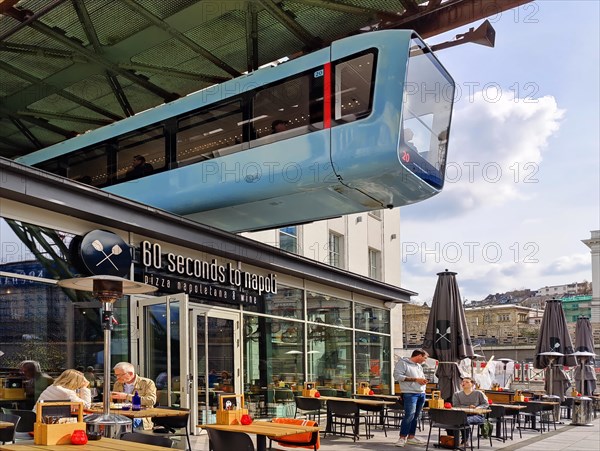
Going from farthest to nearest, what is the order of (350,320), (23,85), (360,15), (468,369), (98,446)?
(468,369), (350,320), (23,85), (360,15), (98,446)

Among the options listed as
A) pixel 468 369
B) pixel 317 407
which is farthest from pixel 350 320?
pixel 317 407

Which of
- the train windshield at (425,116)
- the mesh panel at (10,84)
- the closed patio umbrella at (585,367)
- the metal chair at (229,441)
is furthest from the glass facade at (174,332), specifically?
the mesh panel at (10,84)

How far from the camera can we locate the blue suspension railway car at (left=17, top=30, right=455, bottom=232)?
10125mm

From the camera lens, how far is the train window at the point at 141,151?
13062mm

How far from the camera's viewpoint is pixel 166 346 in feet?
36.8

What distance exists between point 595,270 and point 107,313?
8627 centimetres

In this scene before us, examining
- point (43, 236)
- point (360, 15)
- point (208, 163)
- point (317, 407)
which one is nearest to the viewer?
point (43, 236)

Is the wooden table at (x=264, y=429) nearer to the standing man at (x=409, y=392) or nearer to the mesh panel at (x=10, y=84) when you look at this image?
the standing man at (x=409, y=392)

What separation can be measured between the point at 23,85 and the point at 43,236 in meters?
9.24

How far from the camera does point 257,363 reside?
48.1 ft

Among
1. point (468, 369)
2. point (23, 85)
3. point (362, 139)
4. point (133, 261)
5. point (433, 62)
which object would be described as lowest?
point (468, 369)

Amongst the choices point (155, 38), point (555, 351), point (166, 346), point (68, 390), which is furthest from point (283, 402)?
point (555, 351)

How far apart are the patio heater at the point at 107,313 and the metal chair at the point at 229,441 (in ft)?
2.78

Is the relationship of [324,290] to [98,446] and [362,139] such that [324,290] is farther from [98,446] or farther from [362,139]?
[98,446]
